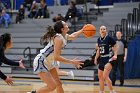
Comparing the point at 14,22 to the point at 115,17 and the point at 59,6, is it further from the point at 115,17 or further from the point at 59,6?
the point at 115,17

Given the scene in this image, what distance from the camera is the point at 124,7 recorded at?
72.9 ft

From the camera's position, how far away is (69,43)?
19.8 metres

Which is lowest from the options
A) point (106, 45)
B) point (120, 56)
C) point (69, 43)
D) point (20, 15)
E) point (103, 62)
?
point (69, 43)

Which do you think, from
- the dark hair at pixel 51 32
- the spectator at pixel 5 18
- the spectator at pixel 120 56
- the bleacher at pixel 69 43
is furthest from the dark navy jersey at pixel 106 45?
the spectator at pixel 5 18

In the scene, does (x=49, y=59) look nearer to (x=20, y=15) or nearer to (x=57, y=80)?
(x=57, y=80)

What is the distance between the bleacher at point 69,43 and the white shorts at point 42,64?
825cm

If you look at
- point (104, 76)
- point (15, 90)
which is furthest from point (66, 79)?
point (104, 76)

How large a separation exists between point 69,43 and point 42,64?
38.2ft

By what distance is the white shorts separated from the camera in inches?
323

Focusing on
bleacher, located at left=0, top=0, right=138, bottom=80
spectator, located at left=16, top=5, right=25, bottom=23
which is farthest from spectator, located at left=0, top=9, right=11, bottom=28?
spectator, located at left=16, top=5, right=25, bottom=23

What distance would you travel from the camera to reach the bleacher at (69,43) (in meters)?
18.1

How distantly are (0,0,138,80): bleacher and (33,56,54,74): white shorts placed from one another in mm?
8255

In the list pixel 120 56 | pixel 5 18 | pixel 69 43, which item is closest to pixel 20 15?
pixel 5 18

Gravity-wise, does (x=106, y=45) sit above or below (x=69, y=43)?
above
